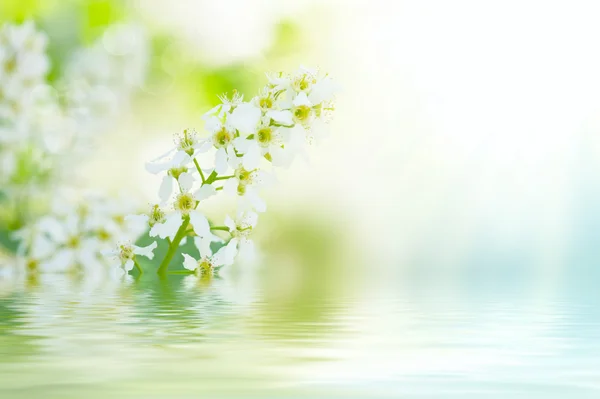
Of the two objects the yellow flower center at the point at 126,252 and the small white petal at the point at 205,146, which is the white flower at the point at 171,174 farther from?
the yellow flower center at the point at 126,252

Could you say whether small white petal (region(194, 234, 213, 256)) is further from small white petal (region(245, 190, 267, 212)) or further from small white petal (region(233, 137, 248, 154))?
small white petal (region(233, 137, 248, 154))

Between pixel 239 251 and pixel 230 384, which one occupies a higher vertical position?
pixel 239 251

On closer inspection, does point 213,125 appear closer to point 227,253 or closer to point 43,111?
point 227,253

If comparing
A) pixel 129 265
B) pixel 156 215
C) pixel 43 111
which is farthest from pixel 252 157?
pixel 43 111

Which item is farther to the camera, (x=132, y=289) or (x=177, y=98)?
(x=177, y=98)

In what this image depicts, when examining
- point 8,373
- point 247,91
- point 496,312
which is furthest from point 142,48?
point 8,373

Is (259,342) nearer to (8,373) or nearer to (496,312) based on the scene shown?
(8,373)

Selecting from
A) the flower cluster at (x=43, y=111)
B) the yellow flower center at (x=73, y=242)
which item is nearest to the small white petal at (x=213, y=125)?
the yellow flower center at (x=73, y=242)
